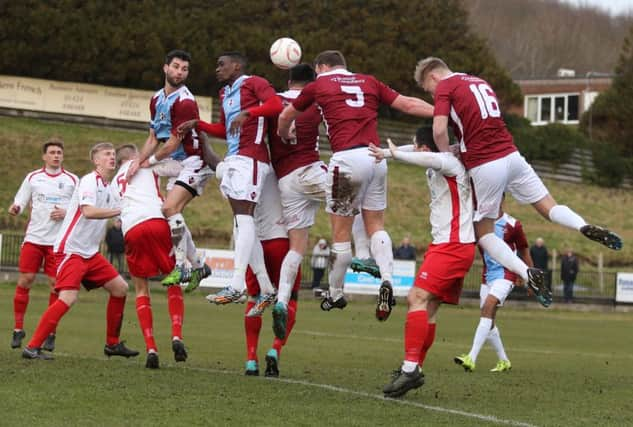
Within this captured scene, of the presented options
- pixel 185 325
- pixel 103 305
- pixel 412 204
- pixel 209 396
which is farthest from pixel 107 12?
pixel 209 396

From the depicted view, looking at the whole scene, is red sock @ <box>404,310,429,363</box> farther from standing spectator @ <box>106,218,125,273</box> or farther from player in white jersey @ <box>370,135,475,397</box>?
standing spectator @ <box>106,218,125,273</box>

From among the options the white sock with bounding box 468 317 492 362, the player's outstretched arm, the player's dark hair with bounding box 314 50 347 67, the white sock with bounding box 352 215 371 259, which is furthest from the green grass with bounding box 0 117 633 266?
the player's outstretched arm

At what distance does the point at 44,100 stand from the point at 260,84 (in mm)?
41291

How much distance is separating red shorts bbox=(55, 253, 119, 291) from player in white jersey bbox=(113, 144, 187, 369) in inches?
28.4

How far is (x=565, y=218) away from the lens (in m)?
11.6

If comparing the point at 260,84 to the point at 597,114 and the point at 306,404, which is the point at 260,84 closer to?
the point at 306,404

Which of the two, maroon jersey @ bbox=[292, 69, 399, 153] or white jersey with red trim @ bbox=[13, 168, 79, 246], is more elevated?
maroon jersey @ bbox=[292, 69, 399, 153]

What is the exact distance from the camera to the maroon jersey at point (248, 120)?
11.9 meters

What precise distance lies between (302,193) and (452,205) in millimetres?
1922

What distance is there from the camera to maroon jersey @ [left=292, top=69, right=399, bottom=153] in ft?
37.1

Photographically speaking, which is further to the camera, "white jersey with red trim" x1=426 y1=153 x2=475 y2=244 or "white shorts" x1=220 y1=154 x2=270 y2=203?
"white shorts" x1=220 y1=154 x2=270 y2=203

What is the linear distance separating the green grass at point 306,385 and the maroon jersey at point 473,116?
239cm

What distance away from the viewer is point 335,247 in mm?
12047

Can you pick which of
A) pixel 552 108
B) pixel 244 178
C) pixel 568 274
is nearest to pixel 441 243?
pixel 244 178
